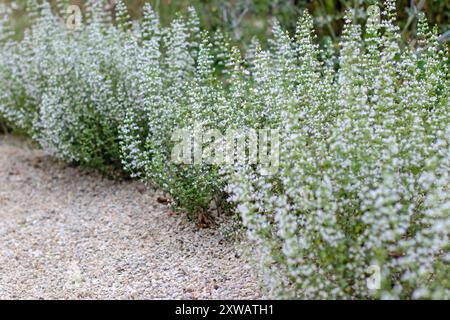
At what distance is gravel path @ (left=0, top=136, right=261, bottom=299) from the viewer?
3.07 meters

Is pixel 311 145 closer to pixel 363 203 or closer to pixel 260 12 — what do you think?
pixel 363 203

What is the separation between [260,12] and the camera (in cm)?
616

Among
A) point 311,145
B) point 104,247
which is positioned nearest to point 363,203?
point 311,145

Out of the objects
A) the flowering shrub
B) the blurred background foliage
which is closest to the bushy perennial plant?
the flowering shrub

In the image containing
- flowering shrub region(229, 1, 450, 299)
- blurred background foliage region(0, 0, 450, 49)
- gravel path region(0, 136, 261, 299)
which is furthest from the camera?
blurred background foliage region(0, 0, 450, 49)

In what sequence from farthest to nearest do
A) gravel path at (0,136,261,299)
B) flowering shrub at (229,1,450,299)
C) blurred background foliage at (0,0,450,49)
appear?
1. blurred background foliage at (0,0,450,49)
2. gravel path at (0,136,261,299)
3. flowering shrub at (229,1,450,299)

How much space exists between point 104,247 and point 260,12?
3430 mm

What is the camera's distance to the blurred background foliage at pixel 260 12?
541 cm

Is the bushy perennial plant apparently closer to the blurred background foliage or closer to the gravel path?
the gravel path

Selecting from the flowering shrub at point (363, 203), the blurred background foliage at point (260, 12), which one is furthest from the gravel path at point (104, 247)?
the blurred background foliage at point (260, 12)

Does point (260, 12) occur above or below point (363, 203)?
above

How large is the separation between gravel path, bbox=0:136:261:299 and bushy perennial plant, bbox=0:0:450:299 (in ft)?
0.72
